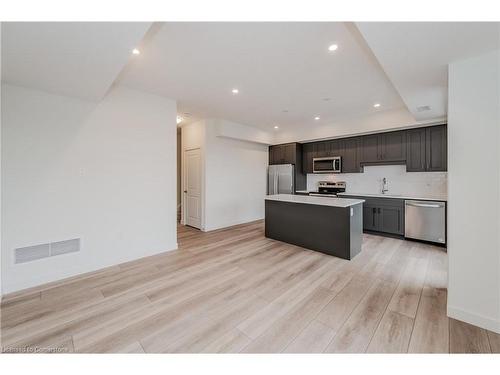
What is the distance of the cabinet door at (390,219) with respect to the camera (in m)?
4.36

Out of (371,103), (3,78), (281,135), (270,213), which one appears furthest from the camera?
(281,135)

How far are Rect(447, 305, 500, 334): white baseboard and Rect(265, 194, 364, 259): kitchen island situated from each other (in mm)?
1394

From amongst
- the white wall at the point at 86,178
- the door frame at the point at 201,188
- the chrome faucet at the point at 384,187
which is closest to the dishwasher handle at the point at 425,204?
the chrome faucet at the point at 384,187

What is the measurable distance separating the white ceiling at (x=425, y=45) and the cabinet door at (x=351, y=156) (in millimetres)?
2786

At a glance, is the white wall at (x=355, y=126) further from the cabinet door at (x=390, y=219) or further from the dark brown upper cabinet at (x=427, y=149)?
the cabinet door at (x=390, y=219)

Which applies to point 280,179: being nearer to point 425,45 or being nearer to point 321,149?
point 321,149

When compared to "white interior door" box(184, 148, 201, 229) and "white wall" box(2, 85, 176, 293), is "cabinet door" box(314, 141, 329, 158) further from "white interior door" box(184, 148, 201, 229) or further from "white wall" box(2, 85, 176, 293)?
"white wall" box(2, 85, 176, 293)

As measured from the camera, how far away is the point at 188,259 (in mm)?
3391

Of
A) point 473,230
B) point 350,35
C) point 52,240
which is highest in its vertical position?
point 350,35

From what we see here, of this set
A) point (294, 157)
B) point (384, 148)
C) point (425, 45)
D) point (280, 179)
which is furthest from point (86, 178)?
point (384, 148)
